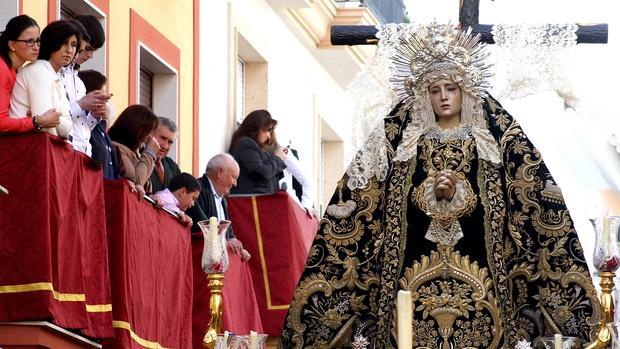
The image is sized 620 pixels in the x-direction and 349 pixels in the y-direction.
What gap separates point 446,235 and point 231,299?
461 centimetres

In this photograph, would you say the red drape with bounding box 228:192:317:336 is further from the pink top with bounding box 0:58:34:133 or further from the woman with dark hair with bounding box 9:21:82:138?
the pink top with bounding box 0:58:34:133

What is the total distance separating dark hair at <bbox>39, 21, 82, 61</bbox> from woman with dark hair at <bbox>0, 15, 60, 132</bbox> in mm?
89

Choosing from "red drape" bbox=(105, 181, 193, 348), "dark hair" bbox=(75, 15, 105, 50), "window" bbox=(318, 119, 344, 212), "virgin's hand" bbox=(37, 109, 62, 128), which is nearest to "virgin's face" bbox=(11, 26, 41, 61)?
"virgin's hand" bbox=(37, 109, 62, 128)

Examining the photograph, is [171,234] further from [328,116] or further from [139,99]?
[328,116]

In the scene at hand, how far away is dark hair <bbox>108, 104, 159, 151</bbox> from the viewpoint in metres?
12.5

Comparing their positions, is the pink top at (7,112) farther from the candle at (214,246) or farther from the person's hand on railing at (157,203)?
the candle at (214,246)

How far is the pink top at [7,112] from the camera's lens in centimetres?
1091

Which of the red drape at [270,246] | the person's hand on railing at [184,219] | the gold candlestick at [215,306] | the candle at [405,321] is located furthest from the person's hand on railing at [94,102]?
the candle at [405,321]

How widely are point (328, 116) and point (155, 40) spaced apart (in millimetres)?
7184

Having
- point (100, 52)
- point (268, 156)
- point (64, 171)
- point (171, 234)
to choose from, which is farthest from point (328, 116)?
point (64, 171)

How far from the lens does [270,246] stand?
54.0 feet

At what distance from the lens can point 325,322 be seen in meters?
10.3

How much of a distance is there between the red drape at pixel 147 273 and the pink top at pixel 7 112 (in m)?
1.26

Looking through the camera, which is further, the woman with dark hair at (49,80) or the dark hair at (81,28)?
the dark hair at (81,28)
